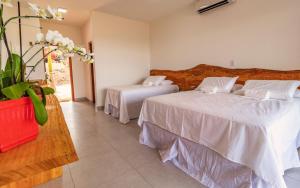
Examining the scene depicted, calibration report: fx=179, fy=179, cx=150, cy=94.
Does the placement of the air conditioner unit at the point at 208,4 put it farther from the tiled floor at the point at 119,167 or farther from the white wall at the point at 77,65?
the white wall at the point at 77,65

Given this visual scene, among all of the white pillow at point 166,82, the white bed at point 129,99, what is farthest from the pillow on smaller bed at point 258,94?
the white pillow at point 166,82

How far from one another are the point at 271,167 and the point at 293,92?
1.50 m

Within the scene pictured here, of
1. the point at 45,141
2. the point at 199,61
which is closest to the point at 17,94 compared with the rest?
the point at 45,141

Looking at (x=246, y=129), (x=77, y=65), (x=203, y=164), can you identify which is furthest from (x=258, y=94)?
(x=77, y=65)

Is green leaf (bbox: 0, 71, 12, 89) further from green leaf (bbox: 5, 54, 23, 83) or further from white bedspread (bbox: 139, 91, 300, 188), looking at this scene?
white bedspread (bbox: 139, 91, 300, 188)

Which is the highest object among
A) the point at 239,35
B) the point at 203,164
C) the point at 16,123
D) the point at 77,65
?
the point at 239,35

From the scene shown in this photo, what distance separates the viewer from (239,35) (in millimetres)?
3252

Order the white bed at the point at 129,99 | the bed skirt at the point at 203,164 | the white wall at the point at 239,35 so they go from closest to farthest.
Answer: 1. the bed skirt at the point at 203,164
2. the white wall at the point at 239,35
3. the white bed at the point at 129,99

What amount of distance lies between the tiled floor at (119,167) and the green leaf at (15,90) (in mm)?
1362

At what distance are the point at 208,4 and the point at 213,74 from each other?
4.51 ft

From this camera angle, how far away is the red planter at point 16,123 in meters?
0.62

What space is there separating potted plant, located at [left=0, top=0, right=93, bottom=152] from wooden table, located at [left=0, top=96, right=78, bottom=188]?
53 millimetres

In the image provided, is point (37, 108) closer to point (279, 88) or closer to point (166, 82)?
point (279, 88)

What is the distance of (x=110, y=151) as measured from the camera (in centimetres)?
254
